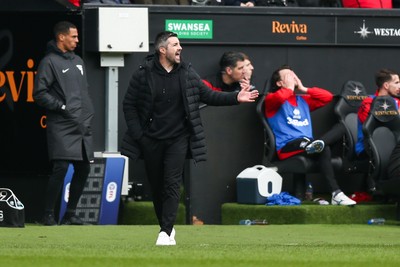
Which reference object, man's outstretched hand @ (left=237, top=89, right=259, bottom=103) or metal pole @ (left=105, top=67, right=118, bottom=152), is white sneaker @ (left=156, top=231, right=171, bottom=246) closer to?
man's outstretched hand @ (left=237, top=89, right=259, bottom=103)

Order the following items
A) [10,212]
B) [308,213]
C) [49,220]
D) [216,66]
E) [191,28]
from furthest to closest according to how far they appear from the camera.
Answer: [216,66]
[191,28]
[308,213]
[49,220]
[10,212]

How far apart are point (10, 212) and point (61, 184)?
2.91 feet

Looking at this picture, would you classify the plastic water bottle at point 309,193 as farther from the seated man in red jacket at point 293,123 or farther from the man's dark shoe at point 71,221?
the man's dark shoe at point 71,221

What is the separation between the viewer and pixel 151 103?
13836 millimetres

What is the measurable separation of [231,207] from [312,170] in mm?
1124

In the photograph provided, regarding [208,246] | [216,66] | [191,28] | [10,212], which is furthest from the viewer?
[216,66]

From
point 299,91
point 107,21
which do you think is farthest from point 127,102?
point 299,91

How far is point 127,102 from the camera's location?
46.1ft

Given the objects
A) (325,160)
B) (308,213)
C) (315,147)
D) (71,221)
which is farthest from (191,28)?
(71,221)

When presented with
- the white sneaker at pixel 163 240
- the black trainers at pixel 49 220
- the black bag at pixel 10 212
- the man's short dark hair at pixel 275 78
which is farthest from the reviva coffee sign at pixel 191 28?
the white sneaker at pixel 163 240

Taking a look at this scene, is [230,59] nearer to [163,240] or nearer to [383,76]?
[383,76]

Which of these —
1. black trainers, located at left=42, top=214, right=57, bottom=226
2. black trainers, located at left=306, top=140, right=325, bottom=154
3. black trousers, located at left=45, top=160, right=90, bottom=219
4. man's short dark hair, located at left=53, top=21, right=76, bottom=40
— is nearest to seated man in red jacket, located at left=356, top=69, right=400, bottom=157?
black trainers, located at left=306, top=140, right=325, bottom=154

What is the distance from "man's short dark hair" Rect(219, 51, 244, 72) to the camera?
59.7 feet

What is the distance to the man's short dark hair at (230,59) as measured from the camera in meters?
18.2
